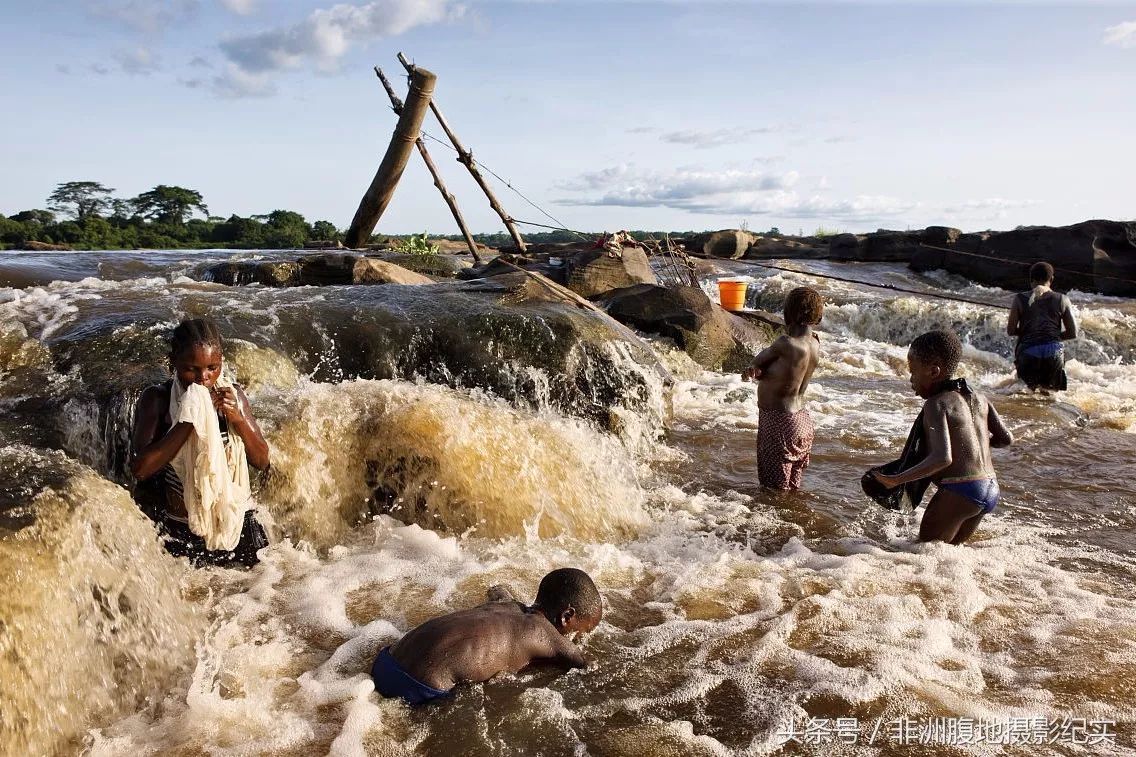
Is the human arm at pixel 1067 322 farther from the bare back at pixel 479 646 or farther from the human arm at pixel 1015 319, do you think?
the bare back at pixel 479 646

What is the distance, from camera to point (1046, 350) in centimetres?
908

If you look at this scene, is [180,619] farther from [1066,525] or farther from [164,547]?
[1066,525]

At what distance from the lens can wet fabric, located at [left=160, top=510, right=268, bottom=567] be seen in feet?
11.9

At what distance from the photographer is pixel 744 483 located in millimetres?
5859

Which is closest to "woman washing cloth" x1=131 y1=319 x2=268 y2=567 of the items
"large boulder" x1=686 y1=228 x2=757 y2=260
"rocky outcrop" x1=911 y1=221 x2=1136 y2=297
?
"rocky outcrop" x1=911 y1=221 x2=1136 y2=297

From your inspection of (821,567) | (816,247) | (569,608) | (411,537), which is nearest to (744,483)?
(821,567)

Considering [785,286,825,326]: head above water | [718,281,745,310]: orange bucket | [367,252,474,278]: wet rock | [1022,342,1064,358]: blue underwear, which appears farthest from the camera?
[367,252,474,278]: wet rock

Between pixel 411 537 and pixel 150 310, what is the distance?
3.05m

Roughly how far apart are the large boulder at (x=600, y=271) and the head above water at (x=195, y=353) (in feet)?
26.9

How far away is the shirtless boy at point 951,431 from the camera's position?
3994 mm

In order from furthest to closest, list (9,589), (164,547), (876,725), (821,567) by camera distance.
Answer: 1. (821,567)
2. (164,547)
3. (876,725)
4. (9,589)

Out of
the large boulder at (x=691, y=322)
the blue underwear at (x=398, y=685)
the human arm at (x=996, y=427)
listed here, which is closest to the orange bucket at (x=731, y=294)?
the large boulder at (x=691, y=322)

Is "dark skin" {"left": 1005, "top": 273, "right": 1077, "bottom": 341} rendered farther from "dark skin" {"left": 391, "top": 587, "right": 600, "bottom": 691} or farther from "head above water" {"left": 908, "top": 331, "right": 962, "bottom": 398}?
"dark skin" {"left": 391, "top": 587, "right": 600, "bottom": 691}

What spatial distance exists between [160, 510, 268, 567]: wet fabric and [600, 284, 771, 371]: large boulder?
663 centimetres
